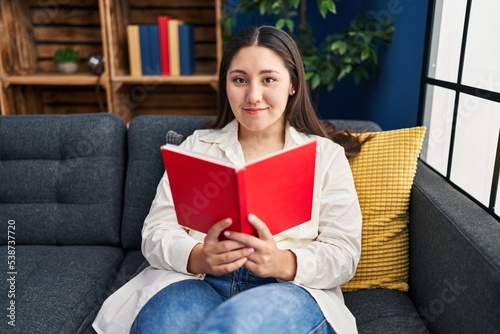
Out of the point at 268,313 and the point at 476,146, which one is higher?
the point at 476,146

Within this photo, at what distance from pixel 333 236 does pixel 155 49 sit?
1.66 meters

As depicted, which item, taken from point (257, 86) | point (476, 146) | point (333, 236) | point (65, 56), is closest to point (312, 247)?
point (333, 236)

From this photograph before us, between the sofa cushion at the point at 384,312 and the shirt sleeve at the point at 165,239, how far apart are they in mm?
460

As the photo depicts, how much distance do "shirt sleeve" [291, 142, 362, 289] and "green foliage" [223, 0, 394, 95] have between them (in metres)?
0.95

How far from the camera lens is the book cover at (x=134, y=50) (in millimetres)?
2344

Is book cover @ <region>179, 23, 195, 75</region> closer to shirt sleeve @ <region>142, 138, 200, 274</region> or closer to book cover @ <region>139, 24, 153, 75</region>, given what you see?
book cover @ <region>139, 24, 153, 75</region>

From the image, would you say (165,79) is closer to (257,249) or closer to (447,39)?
(447,39)

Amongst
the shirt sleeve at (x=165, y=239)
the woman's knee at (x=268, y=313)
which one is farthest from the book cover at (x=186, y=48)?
the woman's knee at (x=268, y=313)

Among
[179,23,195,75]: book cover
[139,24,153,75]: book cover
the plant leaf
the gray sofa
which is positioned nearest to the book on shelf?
[139,24,153,75]: book cover

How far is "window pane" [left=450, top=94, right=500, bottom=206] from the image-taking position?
1.20 meters

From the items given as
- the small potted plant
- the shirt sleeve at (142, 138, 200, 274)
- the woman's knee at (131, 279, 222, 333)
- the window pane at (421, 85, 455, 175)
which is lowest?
the woman's knee at (131, 279, 222, 333)

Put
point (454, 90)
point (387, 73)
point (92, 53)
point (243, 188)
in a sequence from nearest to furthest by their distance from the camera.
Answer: point (243, 188), point (454, 90), point (387, 73), point (92, 53)

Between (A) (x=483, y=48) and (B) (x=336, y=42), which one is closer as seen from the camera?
(A) (x=483, y=48)

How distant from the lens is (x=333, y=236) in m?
1.08
